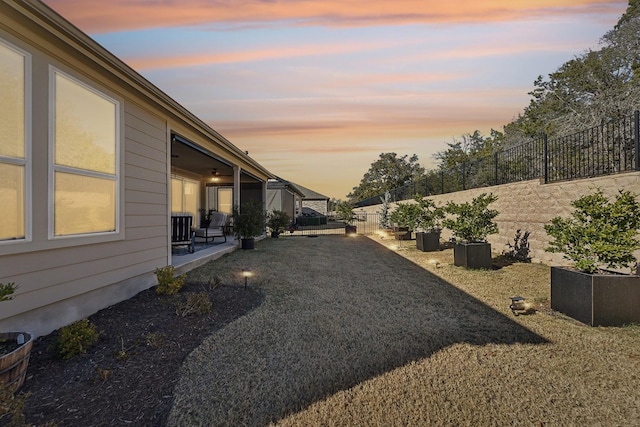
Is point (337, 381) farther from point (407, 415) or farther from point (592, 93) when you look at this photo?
point (592, 93)

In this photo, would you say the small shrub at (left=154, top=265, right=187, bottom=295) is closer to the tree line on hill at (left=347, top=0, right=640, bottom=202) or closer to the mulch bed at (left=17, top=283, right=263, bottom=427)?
the mulch bed at (left=17, top=283, right=263, bottom=427)

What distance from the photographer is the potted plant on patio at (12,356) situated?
2201mm

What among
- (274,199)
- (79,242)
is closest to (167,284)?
(79,242)

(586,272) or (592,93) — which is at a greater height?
(592,93)

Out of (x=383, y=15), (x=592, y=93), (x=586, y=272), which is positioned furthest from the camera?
(x=592, y=93)

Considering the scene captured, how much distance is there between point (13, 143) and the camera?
3100 mm

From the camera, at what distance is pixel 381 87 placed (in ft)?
36.8

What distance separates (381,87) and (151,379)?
10.7 m

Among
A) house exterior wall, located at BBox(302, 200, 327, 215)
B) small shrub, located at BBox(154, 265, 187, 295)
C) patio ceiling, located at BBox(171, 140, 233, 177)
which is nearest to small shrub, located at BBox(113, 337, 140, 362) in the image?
small shrub, located at BBox(154, 265, 187, 295)

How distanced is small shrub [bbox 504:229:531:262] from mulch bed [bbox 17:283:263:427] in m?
7.13

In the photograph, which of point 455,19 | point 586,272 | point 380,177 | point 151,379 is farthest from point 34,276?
point 380,177

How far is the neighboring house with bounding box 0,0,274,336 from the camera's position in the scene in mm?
3084

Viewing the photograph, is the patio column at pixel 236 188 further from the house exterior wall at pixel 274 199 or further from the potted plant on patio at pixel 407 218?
the house exterior wall at pixel 274 199

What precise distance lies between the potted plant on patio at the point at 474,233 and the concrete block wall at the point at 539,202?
3.46ft
